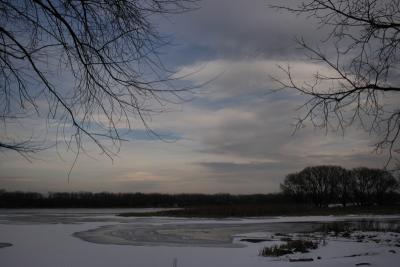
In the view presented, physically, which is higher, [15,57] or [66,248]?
[15,57]

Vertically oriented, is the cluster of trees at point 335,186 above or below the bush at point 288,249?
above

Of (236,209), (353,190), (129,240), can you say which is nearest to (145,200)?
(353,190)

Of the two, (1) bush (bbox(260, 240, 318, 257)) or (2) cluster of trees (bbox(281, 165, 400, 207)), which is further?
(2) cluster of trees (bbox(281, 165, 400, 207))

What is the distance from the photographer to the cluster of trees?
11344 centimetres

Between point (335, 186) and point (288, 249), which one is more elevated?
point (335, 186)

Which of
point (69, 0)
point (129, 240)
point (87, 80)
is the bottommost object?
point (129, 240)

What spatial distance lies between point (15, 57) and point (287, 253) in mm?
14283

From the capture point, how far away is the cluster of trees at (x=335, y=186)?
113 metres

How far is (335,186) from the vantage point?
11975cm

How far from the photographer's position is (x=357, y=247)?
1872 centimetres

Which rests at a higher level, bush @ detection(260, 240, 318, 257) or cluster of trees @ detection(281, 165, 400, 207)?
cluster of trees @ detection(281, 165, 400, 207)

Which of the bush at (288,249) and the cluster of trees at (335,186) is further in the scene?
the cluster of trees at (335,186)

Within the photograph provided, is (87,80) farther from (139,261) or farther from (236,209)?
(236,209)

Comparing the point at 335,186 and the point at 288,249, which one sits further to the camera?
the point at 335,186
